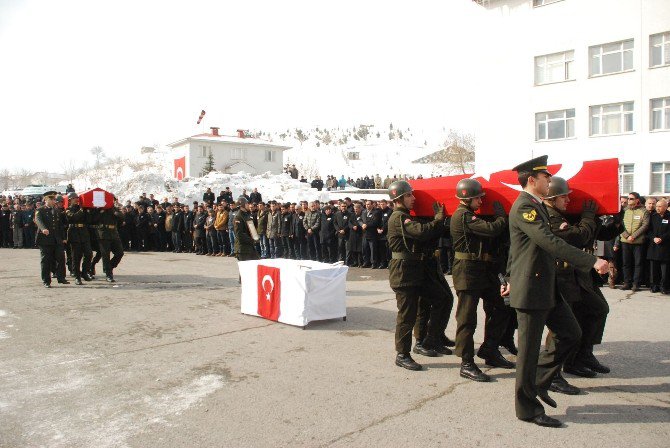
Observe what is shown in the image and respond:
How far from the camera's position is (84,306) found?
31.5 feet

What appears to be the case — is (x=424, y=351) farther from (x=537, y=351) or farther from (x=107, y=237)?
(x=107, y=237)

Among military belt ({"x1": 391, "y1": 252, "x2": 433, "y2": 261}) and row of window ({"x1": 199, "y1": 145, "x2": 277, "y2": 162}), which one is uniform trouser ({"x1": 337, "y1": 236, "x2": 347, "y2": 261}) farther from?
row of window ({"x1": 199, "y1": 145, "x2": 277, "y2": 162})

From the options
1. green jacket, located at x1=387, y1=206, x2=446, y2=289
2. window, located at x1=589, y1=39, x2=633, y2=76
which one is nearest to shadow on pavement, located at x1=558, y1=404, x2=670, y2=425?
green jacket, located at x1=387, y1=206, x2=446, y2=289

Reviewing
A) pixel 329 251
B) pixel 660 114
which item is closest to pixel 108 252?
pixel 329 251

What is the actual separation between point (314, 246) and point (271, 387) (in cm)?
1142

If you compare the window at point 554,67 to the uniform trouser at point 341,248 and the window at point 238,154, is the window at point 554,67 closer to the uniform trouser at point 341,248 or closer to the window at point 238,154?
the uniform trouser at point 341,248

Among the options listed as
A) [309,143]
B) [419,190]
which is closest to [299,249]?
[419,190]

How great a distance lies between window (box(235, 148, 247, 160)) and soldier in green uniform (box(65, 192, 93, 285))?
39.6 m

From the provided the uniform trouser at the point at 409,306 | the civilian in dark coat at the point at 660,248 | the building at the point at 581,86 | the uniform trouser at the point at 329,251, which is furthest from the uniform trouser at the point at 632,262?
the building at the point at 581,86

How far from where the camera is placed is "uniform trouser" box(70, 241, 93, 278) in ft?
40.1

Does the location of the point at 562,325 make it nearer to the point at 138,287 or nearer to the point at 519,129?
the point at 138,287

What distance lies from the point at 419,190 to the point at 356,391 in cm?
251

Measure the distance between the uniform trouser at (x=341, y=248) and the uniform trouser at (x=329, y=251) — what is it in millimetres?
229

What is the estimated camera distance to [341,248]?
16.2 meters
